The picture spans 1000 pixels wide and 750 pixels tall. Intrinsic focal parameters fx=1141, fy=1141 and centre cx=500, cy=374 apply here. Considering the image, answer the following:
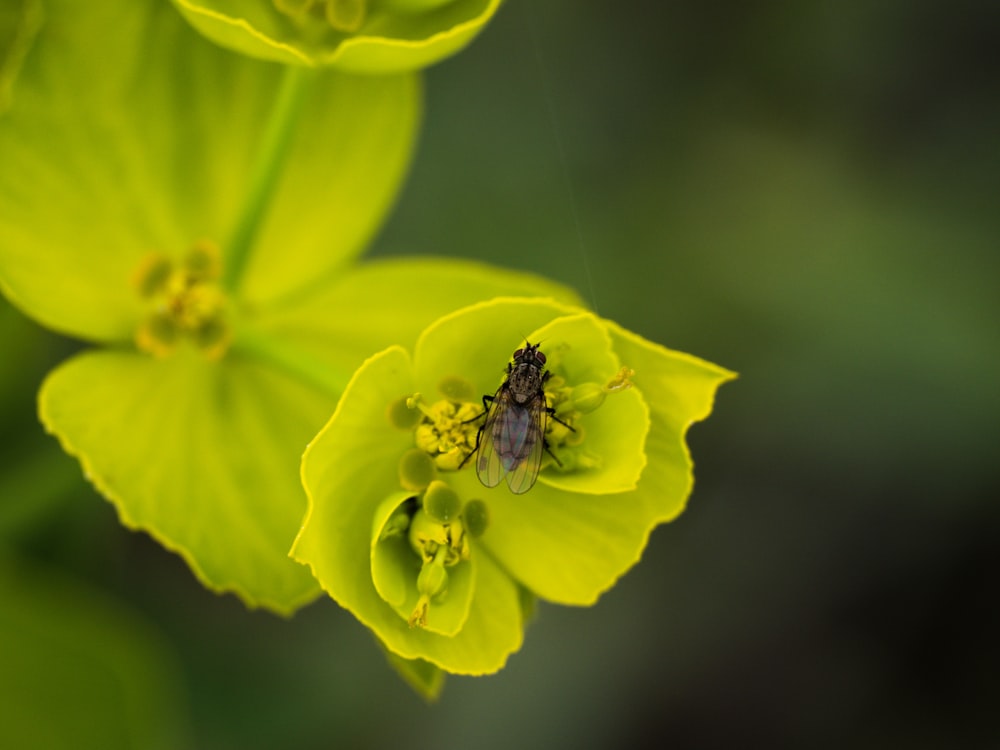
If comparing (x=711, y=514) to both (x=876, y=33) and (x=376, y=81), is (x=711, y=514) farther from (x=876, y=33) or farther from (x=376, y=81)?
(x=376, y=81)

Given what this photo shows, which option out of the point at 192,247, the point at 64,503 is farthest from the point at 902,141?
the point at 64,503

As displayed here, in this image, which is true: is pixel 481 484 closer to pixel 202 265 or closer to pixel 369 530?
pixel 369 530

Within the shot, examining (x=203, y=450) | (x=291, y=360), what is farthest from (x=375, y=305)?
(x=203, y=450)

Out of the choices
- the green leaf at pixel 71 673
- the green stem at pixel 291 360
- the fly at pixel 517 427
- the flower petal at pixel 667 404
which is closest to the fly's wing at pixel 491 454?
the fly at pixel 517 427

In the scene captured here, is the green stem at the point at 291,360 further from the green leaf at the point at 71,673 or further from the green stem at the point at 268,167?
the green leaf at the point at 71,673

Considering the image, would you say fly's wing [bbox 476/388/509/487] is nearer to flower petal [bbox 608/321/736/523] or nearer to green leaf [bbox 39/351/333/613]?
flower petal [bbox 608/321/736/523]

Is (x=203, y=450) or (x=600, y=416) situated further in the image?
(x=203, y=450)
